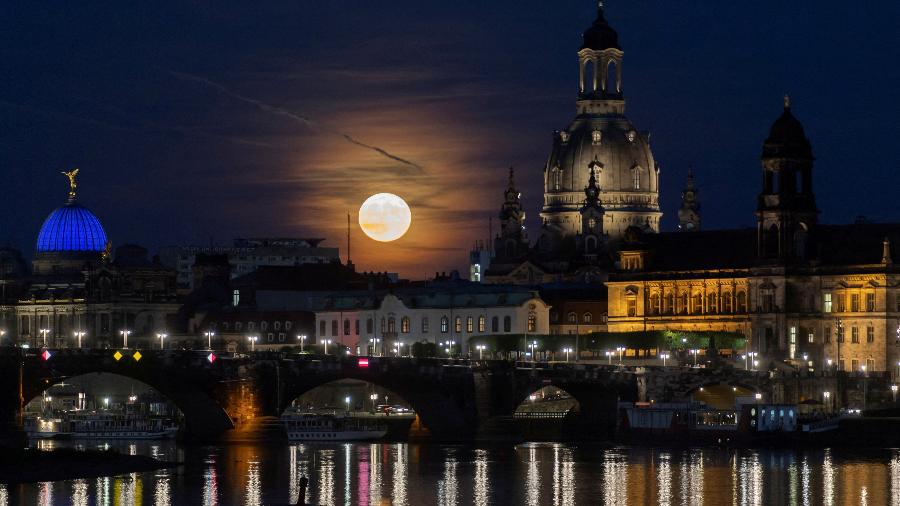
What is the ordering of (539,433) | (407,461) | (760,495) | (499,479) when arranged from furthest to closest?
(539,433)
(407,461)
(499,479)
(760,495)

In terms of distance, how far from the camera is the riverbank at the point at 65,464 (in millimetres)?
157125

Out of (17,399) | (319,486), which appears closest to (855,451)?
(319,486)

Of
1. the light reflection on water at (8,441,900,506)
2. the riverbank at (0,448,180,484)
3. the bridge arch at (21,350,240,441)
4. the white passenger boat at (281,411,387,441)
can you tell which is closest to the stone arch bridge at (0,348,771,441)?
the bridge arch at (21,350,240,441)

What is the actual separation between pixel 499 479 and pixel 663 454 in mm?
22851

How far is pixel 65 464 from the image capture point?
16138 cm

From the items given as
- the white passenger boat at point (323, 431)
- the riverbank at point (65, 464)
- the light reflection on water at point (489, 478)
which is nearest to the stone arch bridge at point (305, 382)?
the light reflection on water at point (489, 478)

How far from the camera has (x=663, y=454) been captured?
584 ft

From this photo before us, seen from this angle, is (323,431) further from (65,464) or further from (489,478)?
(489,478)

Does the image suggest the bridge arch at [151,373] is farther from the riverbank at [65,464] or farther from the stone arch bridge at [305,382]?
the riverbank at [65,464]

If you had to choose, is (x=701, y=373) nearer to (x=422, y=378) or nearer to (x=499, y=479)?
(x=422, y=378)

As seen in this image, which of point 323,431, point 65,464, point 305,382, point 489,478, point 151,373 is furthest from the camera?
point 323,431

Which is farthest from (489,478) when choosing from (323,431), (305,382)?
(323,431)

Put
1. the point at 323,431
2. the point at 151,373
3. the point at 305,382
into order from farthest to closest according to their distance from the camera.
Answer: the point at 323,431, the point at 305,382, the point at 151,373

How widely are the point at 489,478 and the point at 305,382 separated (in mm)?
29557
